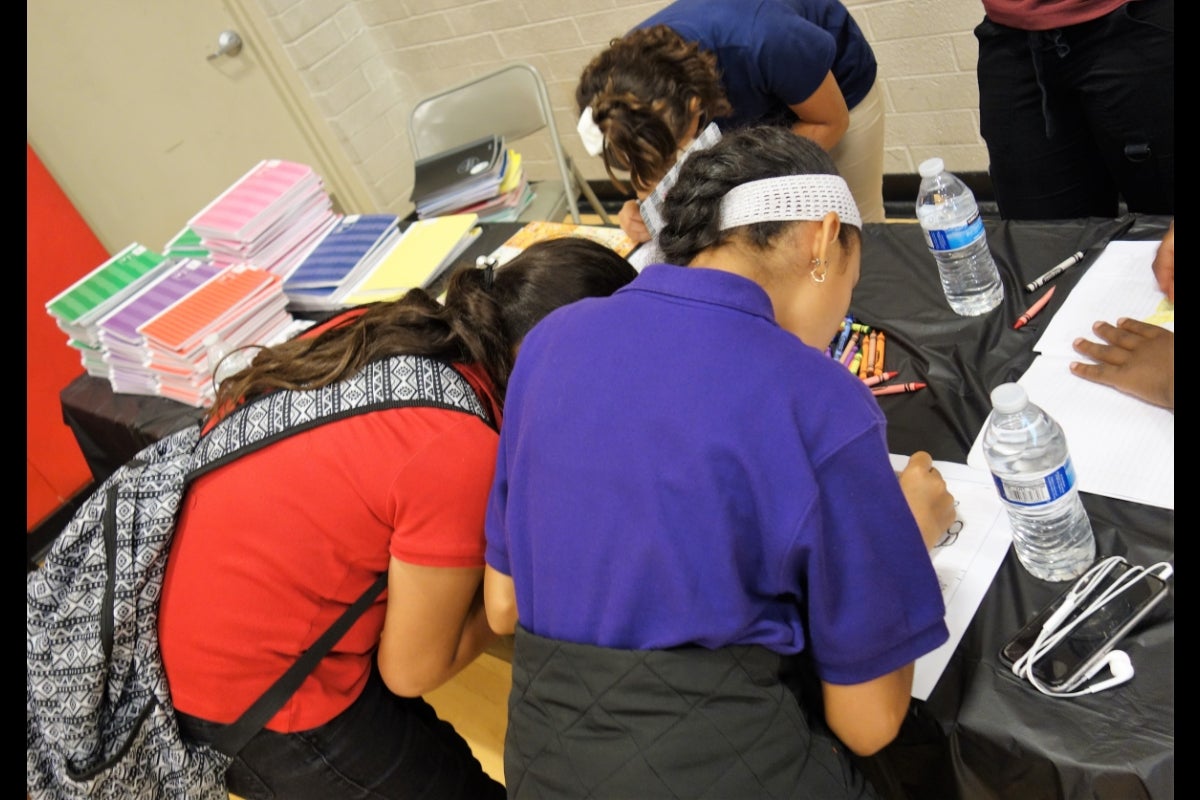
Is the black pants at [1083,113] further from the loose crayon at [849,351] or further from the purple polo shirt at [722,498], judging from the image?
the purple polo shirt at [722,498]

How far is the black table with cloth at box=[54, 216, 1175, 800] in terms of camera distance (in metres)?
0.82

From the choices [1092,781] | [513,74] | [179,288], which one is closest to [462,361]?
[1092,781]

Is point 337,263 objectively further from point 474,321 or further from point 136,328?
point 474,321

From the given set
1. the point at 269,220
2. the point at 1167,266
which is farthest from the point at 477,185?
the point at 1167,266

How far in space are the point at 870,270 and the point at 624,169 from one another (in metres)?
0.53

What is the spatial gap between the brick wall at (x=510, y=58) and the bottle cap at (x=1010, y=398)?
6.68ft

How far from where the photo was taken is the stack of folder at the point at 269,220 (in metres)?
2.36

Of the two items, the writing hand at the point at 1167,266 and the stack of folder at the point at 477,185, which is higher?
the stack of folder at the point at 477,185

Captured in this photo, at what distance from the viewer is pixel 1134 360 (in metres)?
1.09

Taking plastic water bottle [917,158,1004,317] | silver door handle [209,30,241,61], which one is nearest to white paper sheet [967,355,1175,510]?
plastic water bottle [917,158,1004,317]

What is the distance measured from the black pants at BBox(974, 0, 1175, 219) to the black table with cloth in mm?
269

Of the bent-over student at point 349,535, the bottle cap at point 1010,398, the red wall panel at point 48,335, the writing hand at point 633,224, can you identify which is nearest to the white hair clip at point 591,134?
the writing hand at point 633,224

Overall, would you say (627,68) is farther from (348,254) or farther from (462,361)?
(348,254)

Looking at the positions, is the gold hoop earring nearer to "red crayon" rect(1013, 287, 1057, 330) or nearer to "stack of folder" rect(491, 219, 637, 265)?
"red crayon" rect(1013, 287, 1057, 330)
